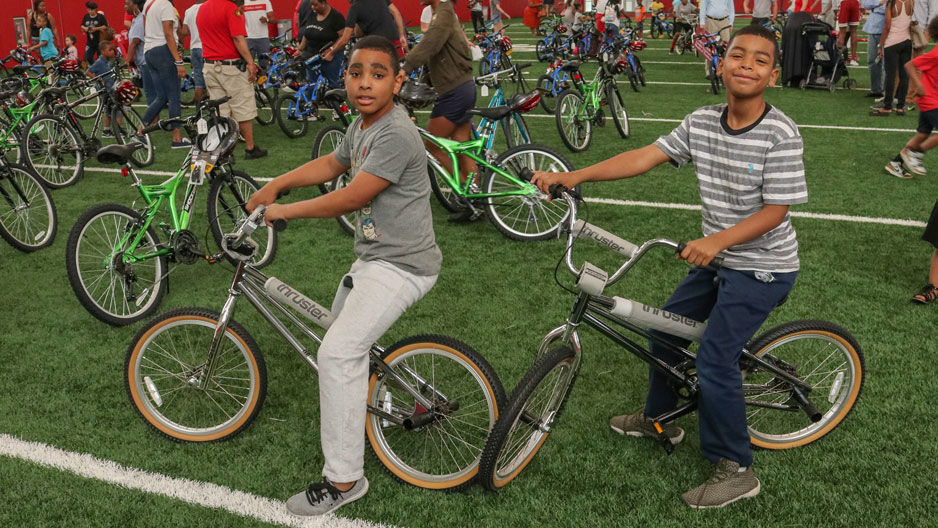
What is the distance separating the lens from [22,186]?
620cm

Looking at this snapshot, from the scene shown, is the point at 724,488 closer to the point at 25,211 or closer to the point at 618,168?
the point at 618,168

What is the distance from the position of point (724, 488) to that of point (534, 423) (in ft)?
2.71

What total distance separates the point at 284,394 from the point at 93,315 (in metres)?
1.65

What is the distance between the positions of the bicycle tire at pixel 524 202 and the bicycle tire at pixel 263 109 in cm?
599

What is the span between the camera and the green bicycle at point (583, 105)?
9086 mm

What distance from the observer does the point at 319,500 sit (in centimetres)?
312

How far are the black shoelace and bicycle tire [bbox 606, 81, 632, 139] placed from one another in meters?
7.42

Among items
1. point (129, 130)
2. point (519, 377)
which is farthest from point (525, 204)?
point (129, 130)

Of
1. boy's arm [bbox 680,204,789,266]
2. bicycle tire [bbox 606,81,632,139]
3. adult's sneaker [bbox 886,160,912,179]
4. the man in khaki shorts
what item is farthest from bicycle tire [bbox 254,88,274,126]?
boy's arm [bbox 680,204,789,266]

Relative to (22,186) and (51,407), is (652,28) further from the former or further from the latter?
(51,407)

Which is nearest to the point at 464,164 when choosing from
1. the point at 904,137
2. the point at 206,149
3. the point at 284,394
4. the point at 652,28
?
the point at 206,149

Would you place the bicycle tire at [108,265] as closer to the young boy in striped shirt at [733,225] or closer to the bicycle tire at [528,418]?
the bicycle tire at [528,418]

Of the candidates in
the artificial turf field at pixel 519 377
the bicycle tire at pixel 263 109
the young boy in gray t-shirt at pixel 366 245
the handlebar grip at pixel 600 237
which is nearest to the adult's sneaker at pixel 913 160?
the artificial turf field at pixel 519 377

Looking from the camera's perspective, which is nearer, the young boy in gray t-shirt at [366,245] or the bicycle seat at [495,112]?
the young boy in gray t-shirt at [366,245]
